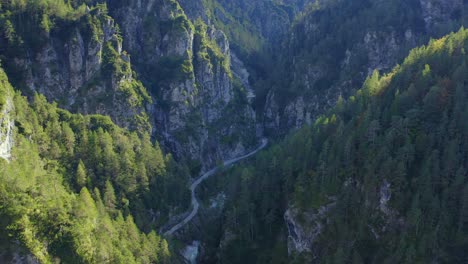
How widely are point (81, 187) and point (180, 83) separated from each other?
7520 centimetres

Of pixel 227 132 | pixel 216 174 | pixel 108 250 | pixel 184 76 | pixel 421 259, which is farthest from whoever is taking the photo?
pixel 227 132

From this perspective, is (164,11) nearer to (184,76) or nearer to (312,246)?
(184,76)

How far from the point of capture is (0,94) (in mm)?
97188

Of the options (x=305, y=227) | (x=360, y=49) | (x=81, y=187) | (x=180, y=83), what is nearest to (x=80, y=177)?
(x=81, y=187)

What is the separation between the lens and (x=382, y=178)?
85188mm

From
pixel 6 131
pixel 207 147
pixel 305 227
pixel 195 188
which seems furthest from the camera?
pixel 207 147

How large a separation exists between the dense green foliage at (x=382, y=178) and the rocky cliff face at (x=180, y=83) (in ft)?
204

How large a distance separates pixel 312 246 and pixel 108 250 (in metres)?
43.6

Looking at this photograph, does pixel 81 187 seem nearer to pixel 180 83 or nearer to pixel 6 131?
pixel 6 131

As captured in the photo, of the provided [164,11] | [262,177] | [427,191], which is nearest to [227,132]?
[164,11]

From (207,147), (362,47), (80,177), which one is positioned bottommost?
(207,147)

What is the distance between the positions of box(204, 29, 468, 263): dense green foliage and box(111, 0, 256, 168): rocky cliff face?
62103 mm

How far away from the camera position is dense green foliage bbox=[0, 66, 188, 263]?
81312 millimetres

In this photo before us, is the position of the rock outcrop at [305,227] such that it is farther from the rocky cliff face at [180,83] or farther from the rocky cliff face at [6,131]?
the rocky cliff face at [180,83]
